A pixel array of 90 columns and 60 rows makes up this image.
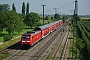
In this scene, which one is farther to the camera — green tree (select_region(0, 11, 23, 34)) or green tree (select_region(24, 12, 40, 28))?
green tree (select_region(24, 12, 40, 28))

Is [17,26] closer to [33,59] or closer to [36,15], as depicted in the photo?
[33,59]

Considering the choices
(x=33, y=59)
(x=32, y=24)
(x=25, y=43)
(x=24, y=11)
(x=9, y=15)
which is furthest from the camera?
(x=24, y=11)

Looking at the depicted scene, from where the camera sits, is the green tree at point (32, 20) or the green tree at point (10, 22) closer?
the green tree at point (10, 22)

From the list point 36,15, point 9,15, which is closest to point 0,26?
point 9,15

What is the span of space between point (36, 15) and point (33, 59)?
65202 mm

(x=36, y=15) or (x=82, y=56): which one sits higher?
(x=36, y=15)

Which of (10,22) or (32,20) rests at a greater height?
(10,22)

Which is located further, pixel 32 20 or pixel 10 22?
pixel 32 20

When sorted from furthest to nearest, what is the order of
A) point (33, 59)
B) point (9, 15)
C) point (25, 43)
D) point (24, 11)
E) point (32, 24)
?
point (24, 11) → point (32, 24) → point (9, 15) → point (25, 43) → point (33, 59)

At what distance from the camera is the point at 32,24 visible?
3568 inches

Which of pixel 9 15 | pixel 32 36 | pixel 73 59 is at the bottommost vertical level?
pixel 73 59

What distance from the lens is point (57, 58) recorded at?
97.2 feet

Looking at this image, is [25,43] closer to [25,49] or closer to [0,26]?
[25,49]

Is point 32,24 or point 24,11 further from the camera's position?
point 24,11
